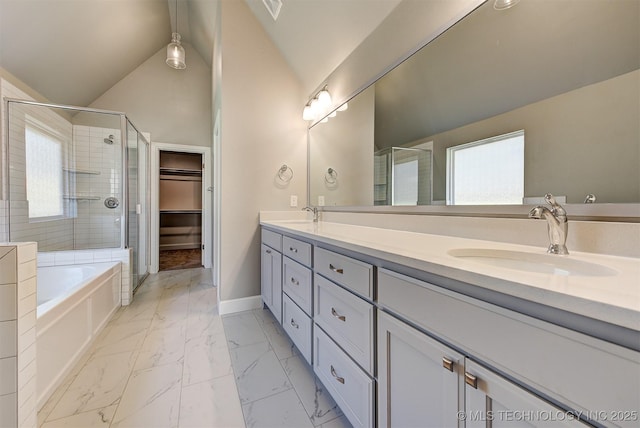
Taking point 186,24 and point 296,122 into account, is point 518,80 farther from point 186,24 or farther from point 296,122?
point 186,24

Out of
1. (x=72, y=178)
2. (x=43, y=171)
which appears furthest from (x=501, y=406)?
(x=72, y=178)

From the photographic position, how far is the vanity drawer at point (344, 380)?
944 mm

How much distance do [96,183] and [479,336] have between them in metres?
3.87

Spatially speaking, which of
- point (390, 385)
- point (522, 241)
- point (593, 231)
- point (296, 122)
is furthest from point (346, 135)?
point (390, 385)

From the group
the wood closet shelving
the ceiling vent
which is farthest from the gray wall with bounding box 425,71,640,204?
the wood closet shelving

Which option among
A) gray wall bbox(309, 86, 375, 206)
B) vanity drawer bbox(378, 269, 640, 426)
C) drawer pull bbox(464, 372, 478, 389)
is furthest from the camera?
gray wall bbox(309, 86, 375, 206)

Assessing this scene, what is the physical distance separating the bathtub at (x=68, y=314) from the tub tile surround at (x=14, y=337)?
13.8 inches

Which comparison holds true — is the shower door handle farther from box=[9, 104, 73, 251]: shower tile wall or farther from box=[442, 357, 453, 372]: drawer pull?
box=[442, 357, 453, 372]: drawer pull

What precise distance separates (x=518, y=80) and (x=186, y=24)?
14.2 feet

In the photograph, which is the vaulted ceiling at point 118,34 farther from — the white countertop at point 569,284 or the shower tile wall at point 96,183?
the white countertop at point 569,284

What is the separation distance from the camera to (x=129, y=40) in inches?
122

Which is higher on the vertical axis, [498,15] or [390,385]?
[498,15]

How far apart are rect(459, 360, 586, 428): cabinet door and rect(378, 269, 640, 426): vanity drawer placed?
→ 0.8 inches

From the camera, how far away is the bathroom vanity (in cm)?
40
